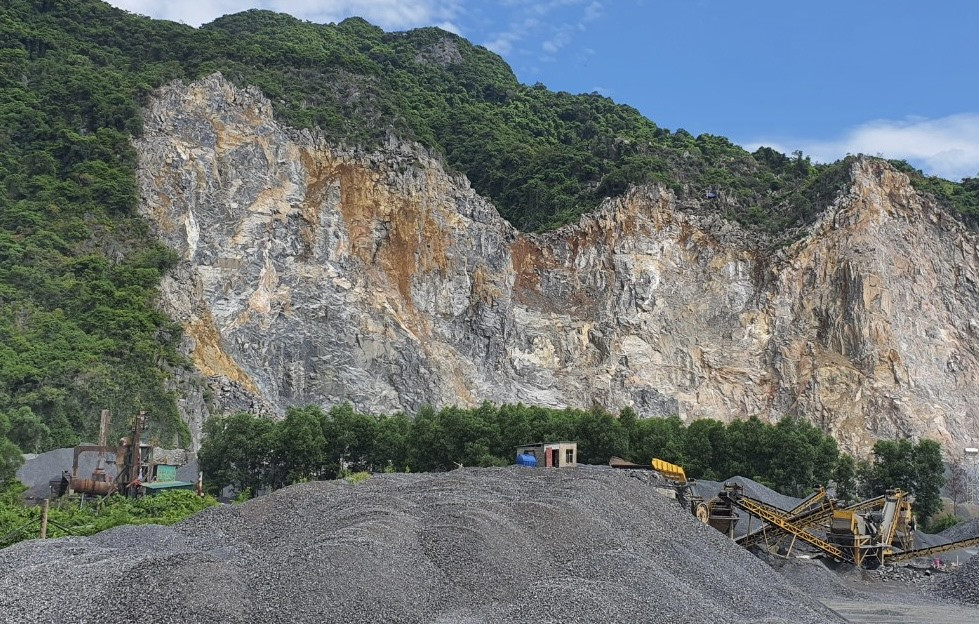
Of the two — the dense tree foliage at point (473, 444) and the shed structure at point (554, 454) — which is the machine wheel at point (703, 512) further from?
the dense tree foliage at point (473, 444)

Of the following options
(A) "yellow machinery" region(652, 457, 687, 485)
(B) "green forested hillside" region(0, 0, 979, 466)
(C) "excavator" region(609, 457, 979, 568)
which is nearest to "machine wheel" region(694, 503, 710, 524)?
(C) "excavator" region(609, 457, 979, 568)

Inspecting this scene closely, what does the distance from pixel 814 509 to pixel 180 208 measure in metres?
36.4

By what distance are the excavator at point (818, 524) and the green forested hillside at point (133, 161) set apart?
22.1 meters

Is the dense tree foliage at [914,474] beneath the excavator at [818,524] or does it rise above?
above

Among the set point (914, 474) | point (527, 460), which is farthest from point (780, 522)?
point (914, 474)

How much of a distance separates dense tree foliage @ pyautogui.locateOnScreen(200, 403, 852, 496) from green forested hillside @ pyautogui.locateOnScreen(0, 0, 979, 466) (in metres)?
5.91

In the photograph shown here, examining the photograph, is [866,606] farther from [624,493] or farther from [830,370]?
[830,370]

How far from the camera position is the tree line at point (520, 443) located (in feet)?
129

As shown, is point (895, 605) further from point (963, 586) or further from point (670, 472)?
point (670, 472)

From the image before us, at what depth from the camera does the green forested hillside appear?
43.2 m

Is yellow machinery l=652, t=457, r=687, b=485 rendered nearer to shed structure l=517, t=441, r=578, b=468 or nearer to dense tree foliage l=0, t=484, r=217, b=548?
shed structure l=517, t=441, r=578, b=468

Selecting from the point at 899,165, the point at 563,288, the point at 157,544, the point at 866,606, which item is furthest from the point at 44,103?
the point at 899,165

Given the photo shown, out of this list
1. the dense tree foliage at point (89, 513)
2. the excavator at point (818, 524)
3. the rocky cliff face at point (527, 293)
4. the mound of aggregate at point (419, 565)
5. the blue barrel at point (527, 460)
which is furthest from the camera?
the rocky cliff face at point (527, 293)

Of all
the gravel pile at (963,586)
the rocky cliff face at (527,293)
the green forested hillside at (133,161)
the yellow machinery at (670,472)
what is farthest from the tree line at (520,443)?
the gravel pile at (963,586)
